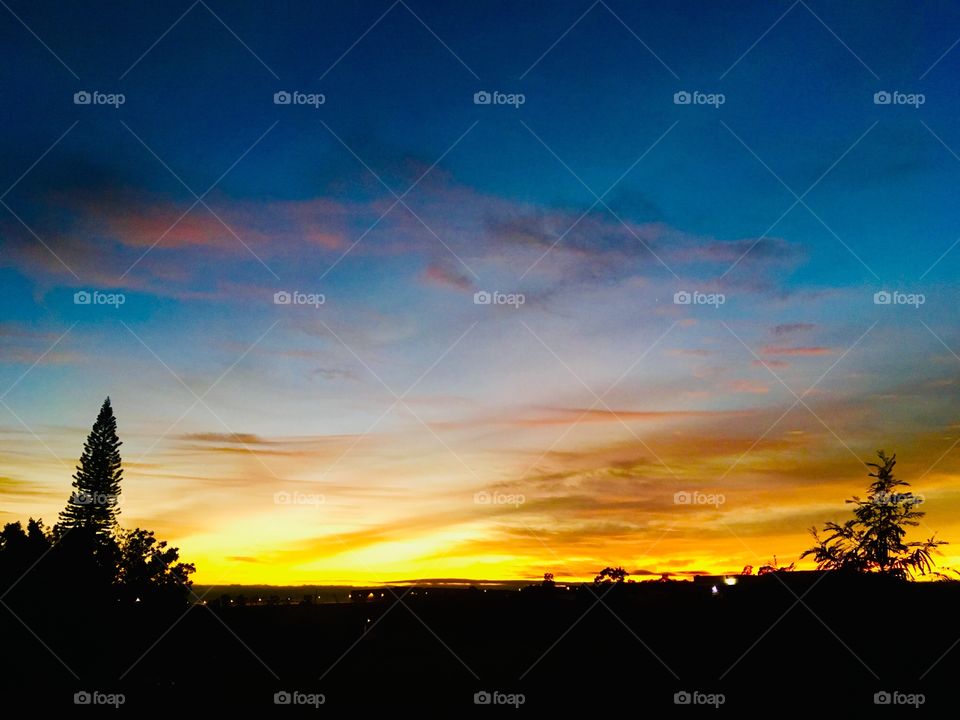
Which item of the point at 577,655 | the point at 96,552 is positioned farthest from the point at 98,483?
the point at 577,655

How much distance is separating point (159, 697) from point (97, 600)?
1580 cm

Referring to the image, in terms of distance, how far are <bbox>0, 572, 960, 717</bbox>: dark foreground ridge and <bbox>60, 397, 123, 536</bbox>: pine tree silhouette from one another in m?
24.9

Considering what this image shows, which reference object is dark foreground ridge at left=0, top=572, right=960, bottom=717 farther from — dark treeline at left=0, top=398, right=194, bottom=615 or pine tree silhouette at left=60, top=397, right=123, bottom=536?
pine tree silhouette at left=60, top=397, right=123, bottom=536

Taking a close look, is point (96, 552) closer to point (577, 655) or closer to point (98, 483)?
point (98, 483)

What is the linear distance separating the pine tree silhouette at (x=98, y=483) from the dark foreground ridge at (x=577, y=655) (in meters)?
24.9

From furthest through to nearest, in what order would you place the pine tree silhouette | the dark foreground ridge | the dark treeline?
the pine tree silhouette
the dark treeline
the dark foreground ridge

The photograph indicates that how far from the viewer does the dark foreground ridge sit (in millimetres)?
17297

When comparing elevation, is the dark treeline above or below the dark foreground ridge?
above

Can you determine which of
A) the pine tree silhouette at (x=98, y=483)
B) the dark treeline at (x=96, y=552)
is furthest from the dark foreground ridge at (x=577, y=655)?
the pine tree silhouette at (x=98, y=483)

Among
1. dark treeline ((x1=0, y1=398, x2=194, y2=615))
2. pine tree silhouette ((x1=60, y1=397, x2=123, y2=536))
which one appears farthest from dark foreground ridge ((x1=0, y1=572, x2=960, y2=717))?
pine tree silhouette ((x1=60, y1=397, x2=123, y2=536))

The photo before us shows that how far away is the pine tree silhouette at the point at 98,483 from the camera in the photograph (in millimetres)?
50569

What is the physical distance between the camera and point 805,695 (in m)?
16.9

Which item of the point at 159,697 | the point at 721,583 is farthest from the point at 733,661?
the point at 159,697

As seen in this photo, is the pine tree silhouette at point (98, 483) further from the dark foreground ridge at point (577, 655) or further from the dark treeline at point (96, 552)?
the dark foreground ridge at point (577, 655)
